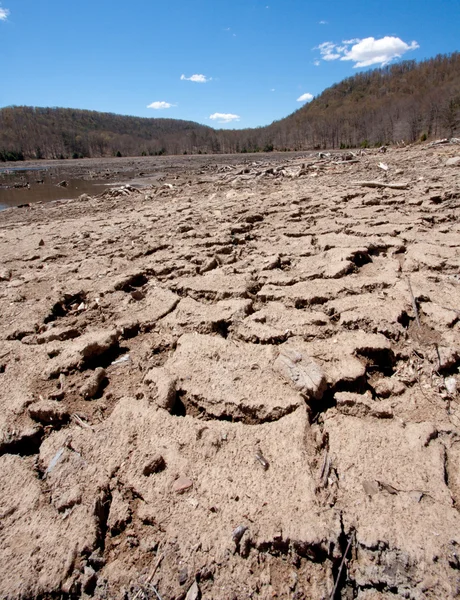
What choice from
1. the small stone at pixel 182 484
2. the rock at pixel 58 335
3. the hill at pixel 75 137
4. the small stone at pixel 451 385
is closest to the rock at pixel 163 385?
the small stone at pixel 182 484

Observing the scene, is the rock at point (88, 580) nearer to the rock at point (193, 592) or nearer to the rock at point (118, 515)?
the rock at point (118, 515)

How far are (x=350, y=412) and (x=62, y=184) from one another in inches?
622

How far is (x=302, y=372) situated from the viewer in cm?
152

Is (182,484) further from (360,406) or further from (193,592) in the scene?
(360,406)

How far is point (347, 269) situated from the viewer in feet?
7.98

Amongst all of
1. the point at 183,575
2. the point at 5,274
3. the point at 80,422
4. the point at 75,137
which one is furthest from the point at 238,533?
the point at 75,137

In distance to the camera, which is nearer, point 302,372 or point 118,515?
point 118,515

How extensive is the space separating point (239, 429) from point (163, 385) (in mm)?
408

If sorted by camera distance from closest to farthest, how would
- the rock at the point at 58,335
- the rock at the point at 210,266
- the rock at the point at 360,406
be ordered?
the rock at the point at 360,406 → the rock at the point at 58,335 → the rock at the point at 210,266

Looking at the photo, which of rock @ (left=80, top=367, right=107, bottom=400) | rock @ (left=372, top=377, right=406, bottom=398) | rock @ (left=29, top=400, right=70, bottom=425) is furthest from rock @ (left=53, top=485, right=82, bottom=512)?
rock @ (left=372, top=377, right=406, bottom=398)

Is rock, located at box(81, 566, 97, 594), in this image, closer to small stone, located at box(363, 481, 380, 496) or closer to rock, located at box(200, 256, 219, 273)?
small stone, located at box(363, 481, 380, 496)

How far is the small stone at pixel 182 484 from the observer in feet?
3.77

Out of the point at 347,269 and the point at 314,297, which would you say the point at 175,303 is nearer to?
the point at 314,297

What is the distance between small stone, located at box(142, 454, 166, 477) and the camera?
4.00ft
